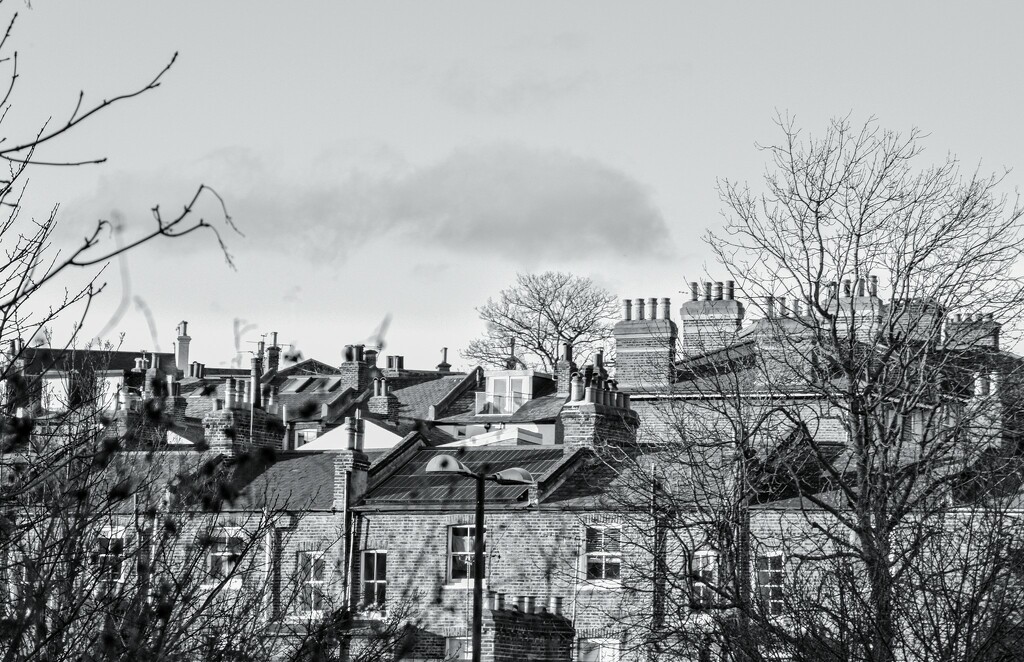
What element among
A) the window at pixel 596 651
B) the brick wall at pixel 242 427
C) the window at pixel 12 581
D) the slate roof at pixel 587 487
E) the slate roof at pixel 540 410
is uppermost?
the slate roof at pixel 540 410

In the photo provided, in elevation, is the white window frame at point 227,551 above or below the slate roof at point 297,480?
below

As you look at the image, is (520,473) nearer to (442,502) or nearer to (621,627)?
(621,627)

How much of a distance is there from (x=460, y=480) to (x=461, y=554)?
95.5 inches

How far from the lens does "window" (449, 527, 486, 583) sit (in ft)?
119

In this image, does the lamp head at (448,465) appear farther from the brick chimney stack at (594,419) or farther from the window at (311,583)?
the brick chimney stack at (594,419)

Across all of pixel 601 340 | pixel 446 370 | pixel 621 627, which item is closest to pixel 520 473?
pixel 621 627

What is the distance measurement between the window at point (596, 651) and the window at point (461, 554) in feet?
9.32

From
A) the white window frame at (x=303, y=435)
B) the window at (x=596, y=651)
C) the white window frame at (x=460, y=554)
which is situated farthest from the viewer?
the white window frame at (x=303, y=435)

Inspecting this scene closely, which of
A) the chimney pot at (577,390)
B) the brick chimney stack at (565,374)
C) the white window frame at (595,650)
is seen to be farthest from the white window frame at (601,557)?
the brick chimney stack at (565,374)

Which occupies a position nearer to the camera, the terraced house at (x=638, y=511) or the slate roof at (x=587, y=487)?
the terraced house at (x=638, y=511)

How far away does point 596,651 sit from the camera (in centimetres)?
3519

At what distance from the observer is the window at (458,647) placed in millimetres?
34969

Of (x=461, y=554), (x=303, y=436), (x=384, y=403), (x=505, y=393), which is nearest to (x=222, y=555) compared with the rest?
(x=461, y=554)

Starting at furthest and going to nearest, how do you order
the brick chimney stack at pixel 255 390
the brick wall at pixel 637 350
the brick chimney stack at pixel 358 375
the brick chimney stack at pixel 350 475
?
the brick chimney stack at pixel 358 375
the brick wall at pixel 637 350
the brick chimney stack at pixel 255 390
the brick chimney stack at pixel 350 475
